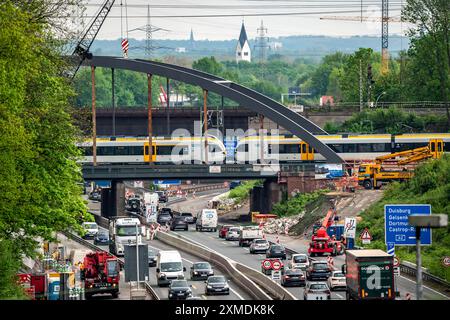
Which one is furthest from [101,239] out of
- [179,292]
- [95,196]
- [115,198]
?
[95,196]

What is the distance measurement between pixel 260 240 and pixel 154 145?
152ft

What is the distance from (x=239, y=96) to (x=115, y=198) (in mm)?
16435

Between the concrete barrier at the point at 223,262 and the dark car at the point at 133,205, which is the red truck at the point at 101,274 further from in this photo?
the dark car at the point at 133,205

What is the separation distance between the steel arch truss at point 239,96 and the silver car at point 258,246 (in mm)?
38950

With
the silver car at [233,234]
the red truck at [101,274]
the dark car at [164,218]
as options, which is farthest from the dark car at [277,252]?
the dark car at [164,218]

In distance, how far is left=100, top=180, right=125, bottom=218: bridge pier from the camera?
130 m

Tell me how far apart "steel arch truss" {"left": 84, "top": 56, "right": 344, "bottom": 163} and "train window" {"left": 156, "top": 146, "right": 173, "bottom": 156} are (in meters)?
7.34

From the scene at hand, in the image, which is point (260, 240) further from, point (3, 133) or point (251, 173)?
point (3, 133)

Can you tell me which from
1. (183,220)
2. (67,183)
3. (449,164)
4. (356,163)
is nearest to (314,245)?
(449,164)

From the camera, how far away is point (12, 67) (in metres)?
50.0

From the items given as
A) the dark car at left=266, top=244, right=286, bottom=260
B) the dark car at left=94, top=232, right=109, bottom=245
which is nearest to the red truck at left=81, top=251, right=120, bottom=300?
the dark car at left=266, top=244, right=286, bottom=260

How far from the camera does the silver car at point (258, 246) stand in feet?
292

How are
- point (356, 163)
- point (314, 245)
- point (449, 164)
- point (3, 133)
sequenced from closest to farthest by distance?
point (3, 133) < point (314, 245) < point (449, 164) < point (356, 163)
